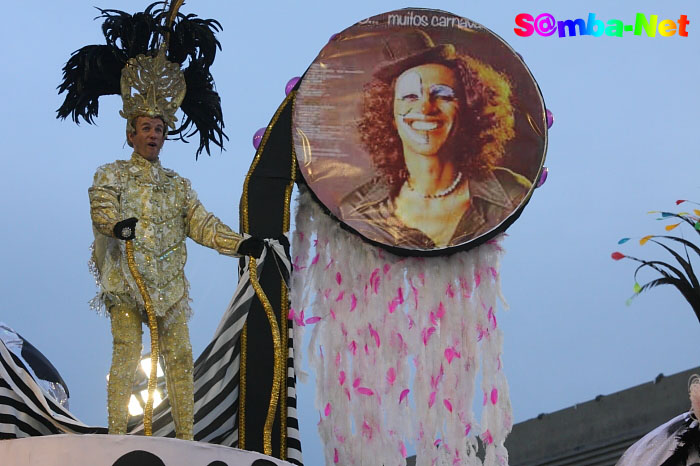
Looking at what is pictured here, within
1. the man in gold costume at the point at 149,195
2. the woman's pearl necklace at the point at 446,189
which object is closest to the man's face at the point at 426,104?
the woman's pearl necklace at the point at 446,189

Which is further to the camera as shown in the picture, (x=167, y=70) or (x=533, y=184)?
(x=533, y=184)

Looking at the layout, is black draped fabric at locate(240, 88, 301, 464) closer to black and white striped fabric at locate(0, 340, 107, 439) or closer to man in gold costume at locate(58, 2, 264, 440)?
man in gold costume at locate(58, 2, 264, 440)

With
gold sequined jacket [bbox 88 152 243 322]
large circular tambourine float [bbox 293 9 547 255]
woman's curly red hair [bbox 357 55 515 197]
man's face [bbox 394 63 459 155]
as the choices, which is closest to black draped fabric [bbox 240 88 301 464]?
large circular tambourine float [bbox 293 9 547 255]

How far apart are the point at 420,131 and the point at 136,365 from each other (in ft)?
7.32

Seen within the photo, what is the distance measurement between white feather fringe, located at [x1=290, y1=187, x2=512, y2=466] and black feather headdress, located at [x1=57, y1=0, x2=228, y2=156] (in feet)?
2.73

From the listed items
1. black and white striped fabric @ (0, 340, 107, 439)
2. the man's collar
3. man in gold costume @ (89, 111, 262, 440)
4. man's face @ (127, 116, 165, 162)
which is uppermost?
man's face @ (127, 116, 165, 162)

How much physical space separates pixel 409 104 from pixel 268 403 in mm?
1965

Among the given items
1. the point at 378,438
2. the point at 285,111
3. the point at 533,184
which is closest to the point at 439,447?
the point at 378,438

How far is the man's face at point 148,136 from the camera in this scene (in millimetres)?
7012

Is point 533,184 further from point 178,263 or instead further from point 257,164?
point 178,263

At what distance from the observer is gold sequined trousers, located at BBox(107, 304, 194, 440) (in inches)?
261

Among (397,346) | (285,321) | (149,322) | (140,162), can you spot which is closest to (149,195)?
(140,162)

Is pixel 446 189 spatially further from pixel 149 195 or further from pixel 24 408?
pixel 24 408

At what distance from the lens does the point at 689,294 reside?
23.2 ft
